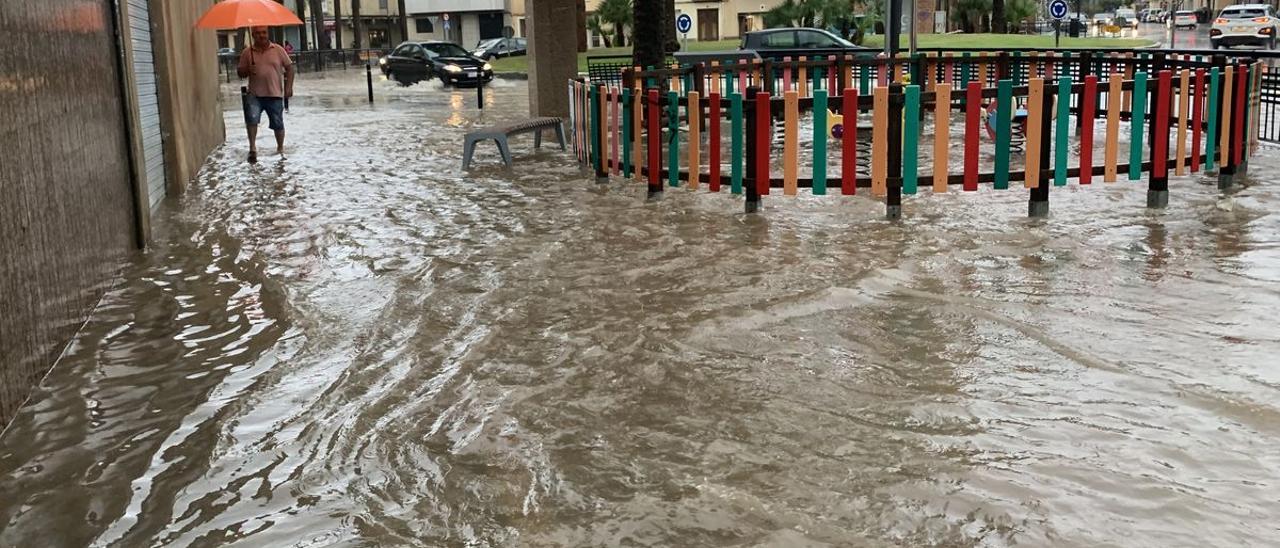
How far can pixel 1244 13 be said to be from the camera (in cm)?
4234

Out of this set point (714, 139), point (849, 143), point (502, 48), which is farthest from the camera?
point (502, 48)

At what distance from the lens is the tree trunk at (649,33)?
1939 cm

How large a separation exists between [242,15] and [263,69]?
0.70 m

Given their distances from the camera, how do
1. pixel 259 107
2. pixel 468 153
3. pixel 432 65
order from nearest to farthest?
pixel 468 153, pixel 259 107, pixel 432 65

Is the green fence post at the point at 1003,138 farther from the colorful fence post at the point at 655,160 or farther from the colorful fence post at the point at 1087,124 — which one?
the colorful fence post at the point at 655,160

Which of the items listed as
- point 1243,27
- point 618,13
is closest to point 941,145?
point 1243,27

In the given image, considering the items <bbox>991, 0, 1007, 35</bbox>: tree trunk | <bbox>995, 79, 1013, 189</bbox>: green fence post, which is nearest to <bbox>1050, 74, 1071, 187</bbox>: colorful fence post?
<bbox>995, 79, 1013, 189</bbox>: green fence post

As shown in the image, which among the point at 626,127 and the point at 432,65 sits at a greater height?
the point at 432,65

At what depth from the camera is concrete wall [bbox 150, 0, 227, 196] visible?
12.4 m

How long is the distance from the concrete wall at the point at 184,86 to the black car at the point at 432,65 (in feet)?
60.5

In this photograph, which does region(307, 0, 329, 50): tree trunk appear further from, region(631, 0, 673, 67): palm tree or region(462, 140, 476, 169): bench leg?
region(462, 140, 476, 169): bench leg

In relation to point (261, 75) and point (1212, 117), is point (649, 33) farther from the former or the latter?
point (1212, 117)

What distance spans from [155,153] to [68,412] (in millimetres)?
6959

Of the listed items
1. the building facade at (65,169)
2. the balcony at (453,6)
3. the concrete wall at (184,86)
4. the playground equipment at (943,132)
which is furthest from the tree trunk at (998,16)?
the building facade at (65,169)
